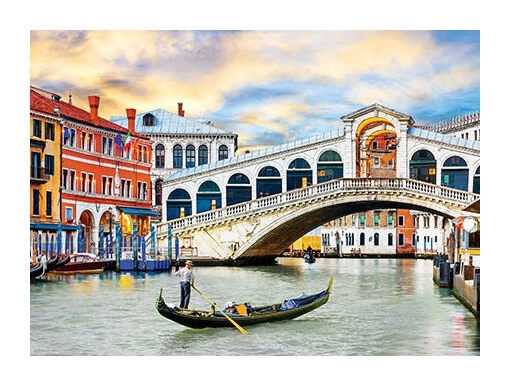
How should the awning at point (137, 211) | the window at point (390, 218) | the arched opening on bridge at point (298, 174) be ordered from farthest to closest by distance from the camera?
the window at point (390, 218)
the arched opening on bridge at point (298, 174)
the awning at point (137, 211)

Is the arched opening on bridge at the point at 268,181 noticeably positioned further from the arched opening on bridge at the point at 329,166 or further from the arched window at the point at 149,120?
the arched window at the point at 149,120

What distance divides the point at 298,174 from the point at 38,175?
2.11 metres

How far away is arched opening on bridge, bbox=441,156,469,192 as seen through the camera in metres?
7.98

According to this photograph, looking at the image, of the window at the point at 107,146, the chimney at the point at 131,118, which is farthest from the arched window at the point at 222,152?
the window at the point at 107,146

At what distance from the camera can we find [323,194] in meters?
8.91

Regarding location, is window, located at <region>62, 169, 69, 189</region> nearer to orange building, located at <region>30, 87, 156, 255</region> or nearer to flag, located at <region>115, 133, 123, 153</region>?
orange building, located at <region>30, 87, 156, 255</region>

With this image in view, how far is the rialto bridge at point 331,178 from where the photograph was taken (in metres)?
7.79

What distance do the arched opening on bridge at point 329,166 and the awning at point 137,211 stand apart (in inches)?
53.4
